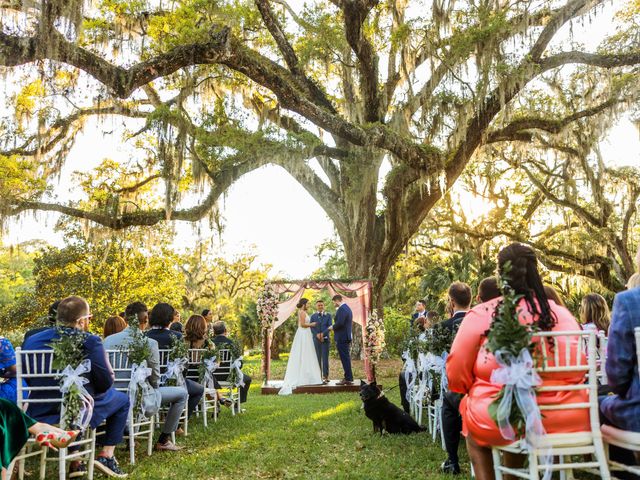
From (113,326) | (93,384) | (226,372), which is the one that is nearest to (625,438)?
(93,384)

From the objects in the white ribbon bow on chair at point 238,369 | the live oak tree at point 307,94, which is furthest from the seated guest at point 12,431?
the live oak tree at point 307,94

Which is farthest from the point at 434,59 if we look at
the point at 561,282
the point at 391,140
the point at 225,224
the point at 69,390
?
the point at 561,282

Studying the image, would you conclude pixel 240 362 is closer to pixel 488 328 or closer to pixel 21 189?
pixel 488 328

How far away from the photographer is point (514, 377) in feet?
7.85

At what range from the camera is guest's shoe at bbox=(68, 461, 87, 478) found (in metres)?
4.30

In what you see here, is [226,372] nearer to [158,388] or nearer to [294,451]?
[158,388]

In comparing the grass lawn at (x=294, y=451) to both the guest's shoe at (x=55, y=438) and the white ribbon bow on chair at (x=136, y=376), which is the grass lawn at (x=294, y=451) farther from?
the guest's shoe at (x=55, y=438)

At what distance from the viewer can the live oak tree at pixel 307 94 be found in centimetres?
1111

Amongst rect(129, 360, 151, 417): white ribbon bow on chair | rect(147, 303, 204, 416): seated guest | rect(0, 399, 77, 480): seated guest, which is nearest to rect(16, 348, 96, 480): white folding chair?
rect(129, 360, 151, 417): white ribbon bow on chair

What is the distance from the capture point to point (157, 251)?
726 inches

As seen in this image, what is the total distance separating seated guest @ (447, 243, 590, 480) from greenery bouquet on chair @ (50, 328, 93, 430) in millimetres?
2563

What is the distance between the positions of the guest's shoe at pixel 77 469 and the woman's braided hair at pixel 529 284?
353 centimetres

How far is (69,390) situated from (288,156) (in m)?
9.65

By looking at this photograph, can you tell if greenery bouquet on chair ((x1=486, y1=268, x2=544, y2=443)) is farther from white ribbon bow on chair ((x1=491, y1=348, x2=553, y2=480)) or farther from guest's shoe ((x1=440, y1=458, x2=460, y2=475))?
guest's shoe ((x1=440, y1=458, x2=460, y2=475))
